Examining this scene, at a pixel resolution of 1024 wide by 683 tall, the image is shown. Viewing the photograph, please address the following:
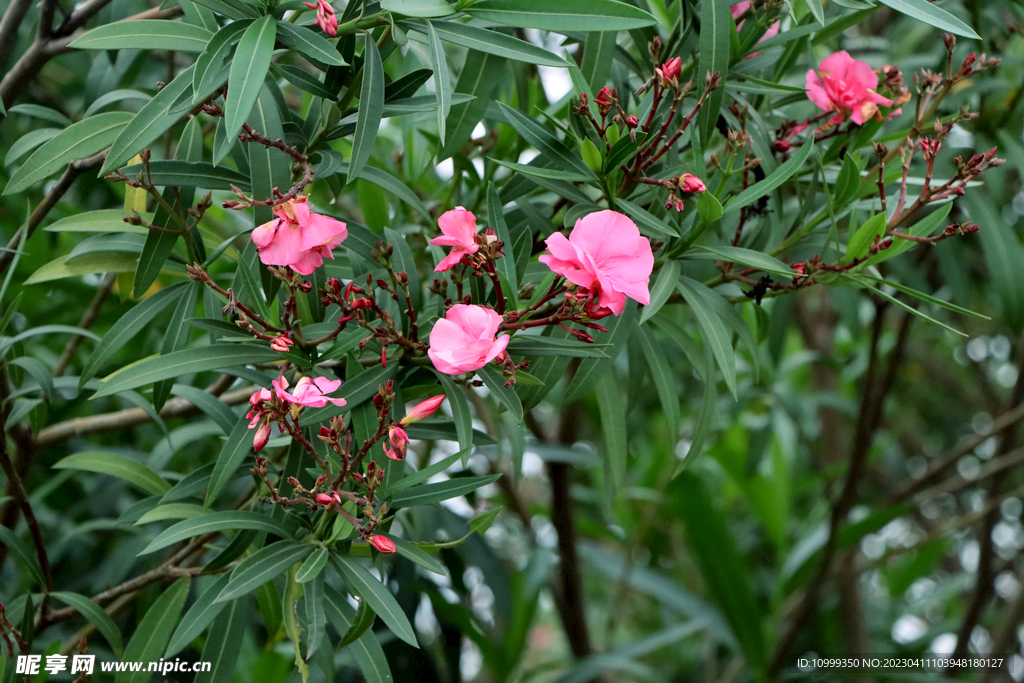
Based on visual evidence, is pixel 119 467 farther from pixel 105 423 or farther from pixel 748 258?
pixel 748 258

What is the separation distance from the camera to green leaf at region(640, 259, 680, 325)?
0.70 meters

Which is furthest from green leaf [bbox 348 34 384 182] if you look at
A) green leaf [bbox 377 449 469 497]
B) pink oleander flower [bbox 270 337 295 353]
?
green leaf [bbox 377 449 469 497]

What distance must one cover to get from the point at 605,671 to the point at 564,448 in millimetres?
591

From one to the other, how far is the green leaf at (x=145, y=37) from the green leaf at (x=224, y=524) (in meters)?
0.41

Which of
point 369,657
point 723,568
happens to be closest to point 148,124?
point 369,657

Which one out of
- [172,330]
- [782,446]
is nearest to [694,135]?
[172,330]

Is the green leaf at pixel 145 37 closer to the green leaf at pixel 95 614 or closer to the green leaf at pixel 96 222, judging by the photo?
the green leaf at pixel 96 222

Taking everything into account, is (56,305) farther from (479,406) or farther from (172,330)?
(479,406)

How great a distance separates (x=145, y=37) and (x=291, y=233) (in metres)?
0.21

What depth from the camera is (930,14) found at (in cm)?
67

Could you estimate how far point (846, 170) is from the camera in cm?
80

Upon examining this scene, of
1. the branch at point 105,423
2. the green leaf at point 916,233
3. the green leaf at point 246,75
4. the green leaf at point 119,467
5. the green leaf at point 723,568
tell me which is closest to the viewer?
the green leaf at point 246,75

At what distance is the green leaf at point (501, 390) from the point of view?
2.08 ft

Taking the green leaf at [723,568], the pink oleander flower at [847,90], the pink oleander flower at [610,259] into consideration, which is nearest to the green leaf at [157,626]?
the pink oleander flower at [610,259]
